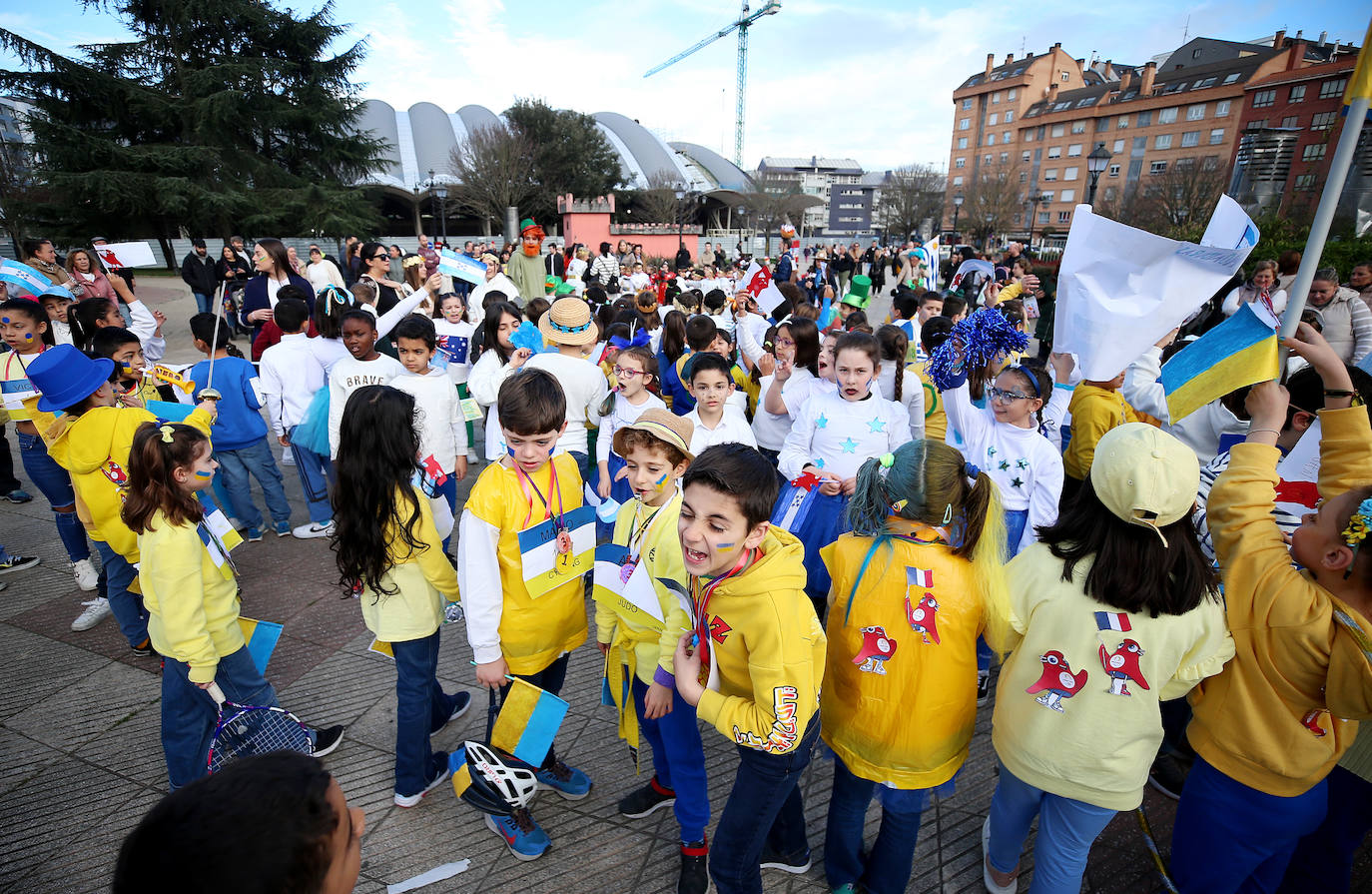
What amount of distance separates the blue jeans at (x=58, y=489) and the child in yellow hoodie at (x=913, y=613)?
520 cm

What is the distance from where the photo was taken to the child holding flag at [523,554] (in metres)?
2.42

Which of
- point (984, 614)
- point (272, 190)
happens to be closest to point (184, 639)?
point (984, 614)

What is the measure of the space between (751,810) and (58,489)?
5232mm

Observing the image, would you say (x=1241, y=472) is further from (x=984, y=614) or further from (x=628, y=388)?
(x=628, y=388)

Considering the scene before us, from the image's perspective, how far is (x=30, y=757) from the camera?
3086 mm

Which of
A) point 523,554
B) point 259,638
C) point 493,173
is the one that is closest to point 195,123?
point 493,173

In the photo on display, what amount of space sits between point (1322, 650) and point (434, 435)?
423 centimetres

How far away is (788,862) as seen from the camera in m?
2.46

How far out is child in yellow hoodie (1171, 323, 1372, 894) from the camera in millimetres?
1686

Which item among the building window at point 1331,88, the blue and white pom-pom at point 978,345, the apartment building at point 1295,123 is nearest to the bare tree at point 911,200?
the apartment building at point 1295,123

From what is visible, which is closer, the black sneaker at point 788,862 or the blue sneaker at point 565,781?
the black sneaker at point 788,862

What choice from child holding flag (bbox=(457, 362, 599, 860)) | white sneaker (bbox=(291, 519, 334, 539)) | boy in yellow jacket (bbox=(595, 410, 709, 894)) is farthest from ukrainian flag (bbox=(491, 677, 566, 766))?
white sneaker (bbox=(291, 519, 334, 539))

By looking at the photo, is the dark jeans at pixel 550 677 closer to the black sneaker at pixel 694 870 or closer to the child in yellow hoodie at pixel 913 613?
the black sneaker at pixel 694 870

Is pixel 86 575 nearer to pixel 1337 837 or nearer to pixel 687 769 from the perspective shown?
pixel 687 769
